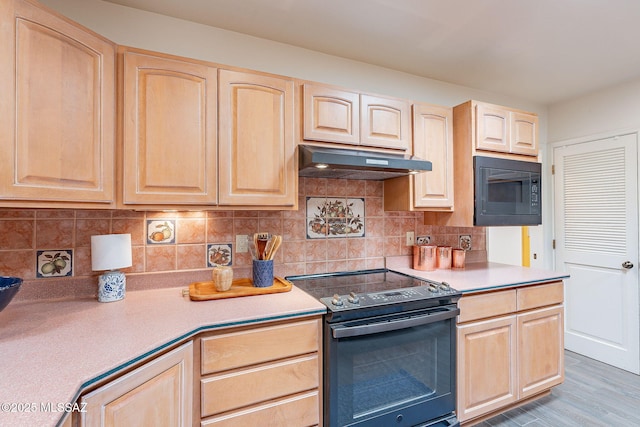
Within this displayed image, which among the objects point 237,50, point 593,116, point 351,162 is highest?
point 237,50

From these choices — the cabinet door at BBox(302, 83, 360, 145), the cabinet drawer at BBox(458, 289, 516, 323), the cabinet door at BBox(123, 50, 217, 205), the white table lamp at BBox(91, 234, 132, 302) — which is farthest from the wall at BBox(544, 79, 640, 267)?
the white table lamp at BBox(91, 234, 132, 302)

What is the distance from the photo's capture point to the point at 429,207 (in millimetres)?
2098

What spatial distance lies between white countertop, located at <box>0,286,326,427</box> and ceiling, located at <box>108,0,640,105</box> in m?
1.56

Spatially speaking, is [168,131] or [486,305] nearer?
[168,131]

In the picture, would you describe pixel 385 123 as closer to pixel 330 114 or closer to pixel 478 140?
pixel 330 114

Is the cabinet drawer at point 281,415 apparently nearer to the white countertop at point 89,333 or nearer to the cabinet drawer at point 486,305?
the white countertop at point 89,333

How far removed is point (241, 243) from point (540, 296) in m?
2.03

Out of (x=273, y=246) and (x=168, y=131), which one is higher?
(x=168, y=131)

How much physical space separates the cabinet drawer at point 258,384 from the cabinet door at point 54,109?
0.92 metres

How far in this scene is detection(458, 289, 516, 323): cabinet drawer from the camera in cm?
176

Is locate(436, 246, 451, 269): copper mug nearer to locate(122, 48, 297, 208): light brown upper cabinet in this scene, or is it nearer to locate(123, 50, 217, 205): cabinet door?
locate(122, 48, 297, 208): light brown upper cabinet

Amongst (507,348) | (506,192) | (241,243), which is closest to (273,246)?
(241,243)

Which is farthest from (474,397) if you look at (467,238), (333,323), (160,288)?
(160,288)

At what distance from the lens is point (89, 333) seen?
1.09 metres
